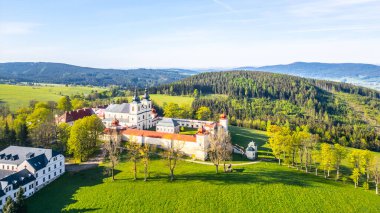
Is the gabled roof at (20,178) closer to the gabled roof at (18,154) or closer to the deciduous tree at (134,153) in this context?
the gabled roof at (18,154)

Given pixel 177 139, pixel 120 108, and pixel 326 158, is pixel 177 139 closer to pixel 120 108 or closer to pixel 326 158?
pixel 120 108

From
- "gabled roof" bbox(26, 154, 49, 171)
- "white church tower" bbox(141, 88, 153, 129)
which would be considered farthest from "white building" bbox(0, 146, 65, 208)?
"white church tower" bbox(141, 88, 153, 129)

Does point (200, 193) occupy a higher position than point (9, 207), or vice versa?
point (9, 207)

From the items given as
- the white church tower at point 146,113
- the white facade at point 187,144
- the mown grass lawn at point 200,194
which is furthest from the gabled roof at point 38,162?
the white church tower at point 146,113

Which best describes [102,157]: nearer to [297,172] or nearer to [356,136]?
[297,172]

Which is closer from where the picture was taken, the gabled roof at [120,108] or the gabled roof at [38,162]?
the gabled roof at [38,162]

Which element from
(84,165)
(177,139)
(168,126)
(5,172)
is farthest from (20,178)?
(168,126)

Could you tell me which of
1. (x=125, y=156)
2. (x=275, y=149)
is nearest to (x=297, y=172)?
(x=275, y=149)
